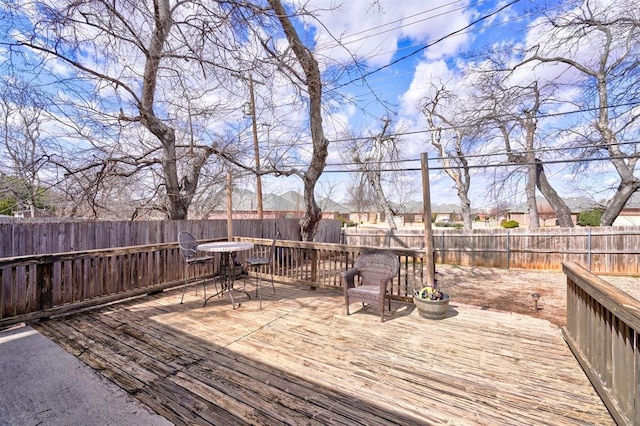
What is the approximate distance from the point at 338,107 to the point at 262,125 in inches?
113

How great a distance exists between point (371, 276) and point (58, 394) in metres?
3.16

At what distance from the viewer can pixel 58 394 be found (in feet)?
6.76

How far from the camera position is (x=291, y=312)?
3.83 metres

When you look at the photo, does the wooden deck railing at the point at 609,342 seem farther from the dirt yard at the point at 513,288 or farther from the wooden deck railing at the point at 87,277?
the dirt yard at the point at 513,288

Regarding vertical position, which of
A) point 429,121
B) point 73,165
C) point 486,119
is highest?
point 429,121

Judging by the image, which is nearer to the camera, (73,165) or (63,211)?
(73,165)

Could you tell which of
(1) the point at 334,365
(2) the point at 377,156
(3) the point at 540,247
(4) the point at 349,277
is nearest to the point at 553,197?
(3) the point at 540,247

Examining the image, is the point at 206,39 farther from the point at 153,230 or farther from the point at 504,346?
the point at 504,346

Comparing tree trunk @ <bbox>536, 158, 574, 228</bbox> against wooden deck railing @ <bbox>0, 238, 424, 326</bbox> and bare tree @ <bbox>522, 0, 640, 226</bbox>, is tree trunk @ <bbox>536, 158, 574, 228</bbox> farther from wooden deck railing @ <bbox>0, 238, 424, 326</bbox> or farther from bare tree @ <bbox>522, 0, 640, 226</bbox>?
wooden deck railing @ <bbox>0, 238, 424, 326</bbox>

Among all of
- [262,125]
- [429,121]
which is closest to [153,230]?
[262,125]

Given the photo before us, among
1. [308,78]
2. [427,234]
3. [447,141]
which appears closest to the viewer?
[427,234]

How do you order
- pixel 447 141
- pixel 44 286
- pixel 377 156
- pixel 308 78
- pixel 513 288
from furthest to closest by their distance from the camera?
pixel 377 156
pixel 447 141
pixel 513 288
pixel 308 78
pixel 44 286

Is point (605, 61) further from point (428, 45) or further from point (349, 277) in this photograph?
point (349, 277)

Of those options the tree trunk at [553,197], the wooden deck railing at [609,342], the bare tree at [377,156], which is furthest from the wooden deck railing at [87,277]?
the bare tree at [377,156]
